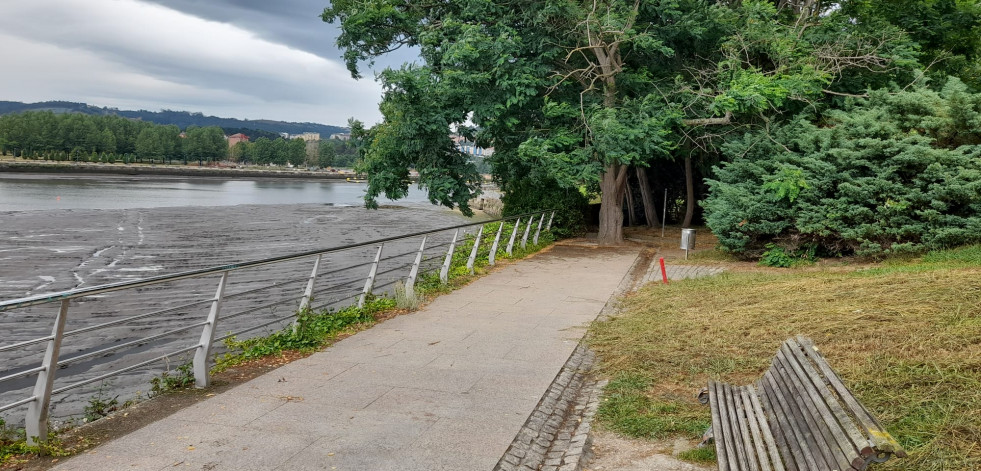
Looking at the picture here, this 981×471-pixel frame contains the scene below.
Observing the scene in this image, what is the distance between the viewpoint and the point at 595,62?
73.2 ft

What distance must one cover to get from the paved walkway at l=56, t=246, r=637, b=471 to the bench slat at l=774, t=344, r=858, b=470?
205 cm

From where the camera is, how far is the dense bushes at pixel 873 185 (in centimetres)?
1425

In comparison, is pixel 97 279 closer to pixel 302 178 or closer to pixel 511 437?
pixel 511 437

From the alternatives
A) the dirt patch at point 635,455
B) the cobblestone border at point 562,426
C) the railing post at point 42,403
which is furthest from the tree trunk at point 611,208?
the railing post at point 42,403

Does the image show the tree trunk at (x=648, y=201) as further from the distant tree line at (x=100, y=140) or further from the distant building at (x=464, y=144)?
the distant tree line at (x=100, y=140)

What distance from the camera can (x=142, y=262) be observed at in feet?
87.9

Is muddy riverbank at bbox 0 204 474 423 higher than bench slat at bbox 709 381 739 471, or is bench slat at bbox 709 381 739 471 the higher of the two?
bench slat at bbox 709 381 739 471

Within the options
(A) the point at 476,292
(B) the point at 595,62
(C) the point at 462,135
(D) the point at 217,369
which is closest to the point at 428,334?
(D) the point at 217,369

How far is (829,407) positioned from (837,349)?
364 cm

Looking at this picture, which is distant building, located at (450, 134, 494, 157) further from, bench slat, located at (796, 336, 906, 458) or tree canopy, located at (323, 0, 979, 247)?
bench slat, located at (796, 336, 906, 458)

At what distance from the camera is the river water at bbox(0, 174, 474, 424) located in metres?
12.0

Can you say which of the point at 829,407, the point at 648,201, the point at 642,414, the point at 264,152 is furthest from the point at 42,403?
the point at 264,152

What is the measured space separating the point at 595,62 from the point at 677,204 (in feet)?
44.1

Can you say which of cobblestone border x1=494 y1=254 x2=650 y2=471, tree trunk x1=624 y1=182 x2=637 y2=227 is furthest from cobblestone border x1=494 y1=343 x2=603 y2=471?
tree trunk x1=624 y1=182 x2=637 y2=227
